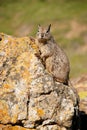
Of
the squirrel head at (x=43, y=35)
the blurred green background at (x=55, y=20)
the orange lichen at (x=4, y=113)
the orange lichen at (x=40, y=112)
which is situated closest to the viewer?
the orange lichen at (x=4, y=113)

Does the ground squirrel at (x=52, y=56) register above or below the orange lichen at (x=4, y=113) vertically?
above

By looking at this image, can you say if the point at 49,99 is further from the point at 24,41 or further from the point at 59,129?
the point at 24,41

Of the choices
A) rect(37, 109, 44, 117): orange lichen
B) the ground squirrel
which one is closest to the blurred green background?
the ground squirrel

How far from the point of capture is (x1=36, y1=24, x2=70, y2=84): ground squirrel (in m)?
15.5

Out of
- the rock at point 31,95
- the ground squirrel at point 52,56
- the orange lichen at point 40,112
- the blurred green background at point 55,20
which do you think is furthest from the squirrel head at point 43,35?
the blurred green background at point 55,20

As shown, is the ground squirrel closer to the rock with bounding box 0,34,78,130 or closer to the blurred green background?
the rock with bounding box 0,34,78,130

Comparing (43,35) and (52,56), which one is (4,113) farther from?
(43,35)

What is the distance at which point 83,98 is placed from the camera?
19844 millimetres

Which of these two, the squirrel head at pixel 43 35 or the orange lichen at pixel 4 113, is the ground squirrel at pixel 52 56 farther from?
the orange lichen at pixel 4 113

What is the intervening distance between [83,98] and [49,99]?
17.1ft

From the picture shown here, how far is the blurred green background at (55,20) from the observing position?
64.0 metres

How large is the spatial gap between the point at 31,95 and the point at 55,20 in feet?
206

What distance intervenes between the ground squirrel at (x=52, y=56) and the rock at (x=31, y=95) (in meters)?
0.32

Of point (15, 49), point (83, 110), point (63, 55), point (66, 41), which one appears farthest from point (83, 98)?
point (66, 41)
